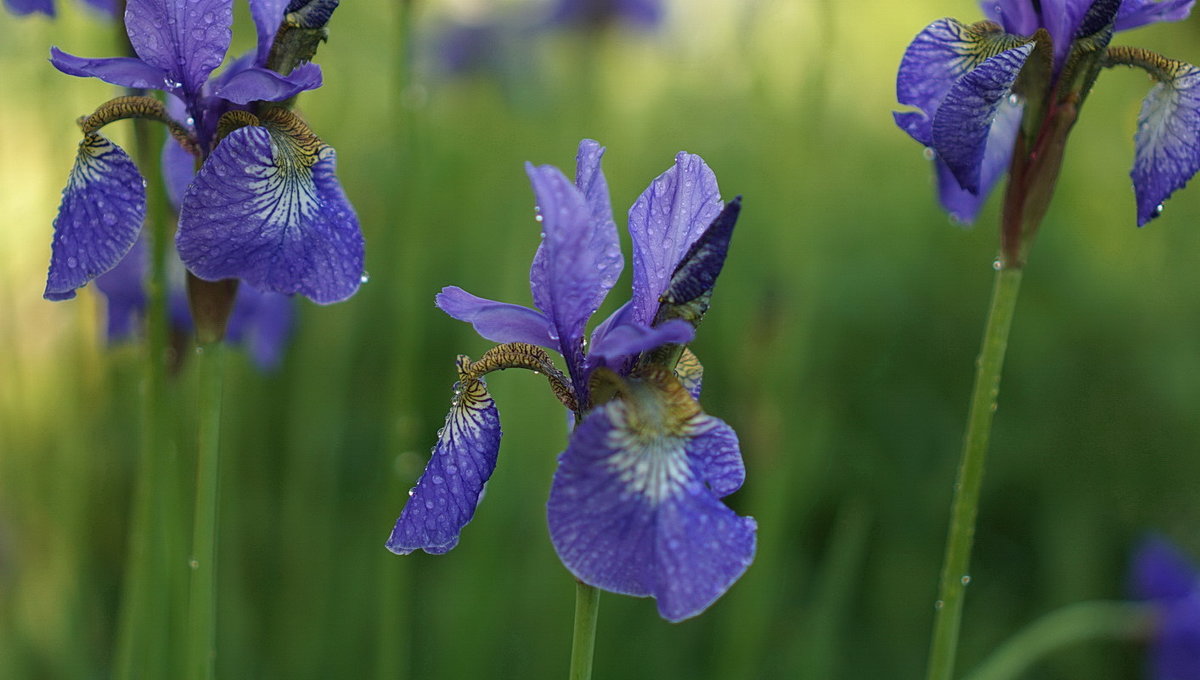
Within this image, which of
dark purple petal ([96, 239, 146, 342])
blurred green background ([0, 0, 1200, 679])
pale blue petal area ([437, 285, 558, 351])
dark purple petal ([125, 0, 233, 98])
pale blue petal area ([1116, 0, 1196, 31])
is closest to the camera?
pale blue petal area ([437, 285, 558, 351])

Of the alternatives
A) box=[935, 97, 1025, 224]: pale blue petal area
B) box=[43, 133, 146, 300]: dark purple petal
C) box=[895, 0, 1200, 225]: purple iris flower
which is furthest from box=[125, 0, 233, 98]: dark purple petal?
box=[935, 97, 1025, 224]: pale blue petal area

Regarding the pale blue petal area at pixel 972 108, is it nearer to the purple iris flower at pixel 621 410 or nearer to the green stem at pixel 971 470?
the green stem at pixel 971 470

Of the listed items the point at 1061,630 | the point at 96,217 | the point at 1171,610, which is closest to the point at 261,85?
the point at 96,217

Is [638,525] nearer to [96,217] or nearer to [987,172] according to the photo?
[96,217]

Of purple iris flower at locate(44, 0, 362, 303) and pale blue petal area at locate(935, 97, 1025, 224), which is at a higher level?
pale blue petal area at locate(935, 97, 1025, 224)

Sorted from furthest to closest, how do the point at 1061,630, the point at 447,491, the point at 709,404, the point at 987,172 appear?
the point at 709,404
the point at 1061,630
the point at 987,172
the point at 447,491

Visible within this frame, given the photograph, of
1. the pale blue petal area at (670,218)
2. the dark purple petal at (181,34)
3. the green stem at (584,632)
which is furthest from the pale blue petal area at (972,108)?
the dark purple petal at (181,34)

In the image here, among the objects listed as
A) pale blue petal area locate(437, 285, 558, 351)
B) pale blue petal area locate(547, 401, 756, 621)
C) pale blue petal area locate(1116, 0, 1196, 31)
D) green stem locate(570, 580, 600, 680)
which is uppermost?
pale blue petal area locate(1116, 0, 1196, 31)

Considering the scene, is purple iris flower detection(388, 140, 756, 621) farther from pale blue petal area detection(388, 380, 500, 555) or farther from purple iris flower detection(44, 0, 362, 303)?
purple iris flower detection(44, 0, 362, 303)
